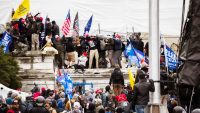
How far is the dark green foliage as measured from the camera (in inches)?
1335

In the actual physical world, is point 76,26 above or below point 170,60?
above

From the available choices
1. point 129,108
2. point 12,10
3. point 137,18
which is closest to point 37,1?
point 12,10

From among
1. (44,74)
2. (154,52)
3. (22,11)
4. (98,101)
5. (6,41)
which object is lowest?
(98,101)

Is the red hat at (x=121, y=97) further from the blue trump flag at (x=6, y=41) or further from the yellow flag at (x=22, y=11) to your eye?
the yellow flag at (x=22, y=11)

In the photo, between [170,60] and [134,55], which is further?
[134,55]

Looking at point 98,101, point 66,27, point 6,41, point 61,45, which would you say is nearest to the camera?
point 98,101

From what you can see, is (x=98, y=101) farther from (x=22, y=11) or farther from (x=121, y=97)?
(x=22, y=11)

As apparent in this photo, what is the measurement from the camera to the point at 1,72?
34062 mm

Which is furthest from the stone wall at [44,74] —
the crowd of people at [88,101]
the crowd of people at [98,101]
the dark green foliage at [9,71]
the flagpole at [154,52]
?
the flagpole at [154,52]

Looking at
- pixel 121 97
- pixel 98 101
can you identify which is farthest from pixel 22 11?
pixel 98 101

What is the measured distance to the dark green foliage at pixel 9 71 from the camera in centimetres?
3391

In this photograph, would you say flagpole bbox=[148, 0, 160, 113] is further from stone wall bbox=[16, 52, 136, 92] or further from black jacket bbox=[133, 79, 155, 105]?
stone wall bbox=[16, 52, 136, 92]

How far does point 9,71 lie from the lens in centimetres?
3462

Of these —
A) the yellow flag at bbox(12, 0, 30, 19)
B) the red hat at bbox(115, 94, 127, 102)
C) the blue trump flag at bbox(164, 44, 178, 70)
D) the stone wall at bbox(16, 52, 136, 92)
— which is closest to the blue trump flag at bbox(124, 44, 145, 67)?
the stone wall at bbox(16, 52, 136, 92)
